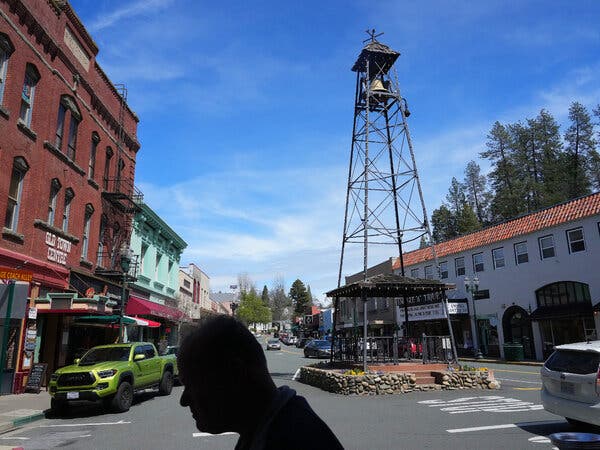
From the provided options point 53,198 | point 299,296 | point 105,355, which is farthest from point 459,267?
point 299,296

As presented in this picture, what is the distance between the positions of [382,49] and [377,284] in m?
10.4

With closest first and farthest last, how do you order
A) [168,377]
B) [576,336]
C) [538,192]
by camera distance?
[168,377], [576,336], [538,192]

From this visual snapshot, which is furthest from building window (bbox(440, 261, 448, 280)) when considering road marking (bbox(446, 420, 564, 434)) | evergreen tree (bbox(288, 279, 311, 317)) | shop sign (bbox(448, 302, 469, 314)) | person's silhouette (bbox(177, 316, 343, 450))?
evergreen tree (bbox(288, 279, 311, 317))

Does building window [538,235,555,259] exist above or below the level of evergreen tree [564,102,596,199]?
below

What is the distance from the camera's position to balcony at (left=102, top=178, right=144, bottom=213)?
915 inches

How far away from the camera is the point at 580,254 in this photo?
27531 millimetres

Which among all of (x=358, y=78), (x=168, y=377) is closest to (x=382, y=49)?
(x=358, y=78)

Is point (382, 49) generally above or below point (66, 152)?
above

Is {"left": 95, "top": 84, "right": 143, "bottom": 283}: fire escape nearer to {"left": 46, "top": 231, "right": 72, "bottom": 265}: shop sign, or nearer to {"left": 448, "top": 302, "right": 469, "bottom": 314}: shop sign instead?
{"left": 46, "top": 231, "right": 72, "bottom": 265}: shop sign

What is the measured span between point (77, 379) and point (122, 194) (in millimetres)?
12532

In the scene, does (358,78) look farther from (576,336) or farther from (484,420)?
(576,336)

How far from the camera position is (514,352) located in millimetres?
29406

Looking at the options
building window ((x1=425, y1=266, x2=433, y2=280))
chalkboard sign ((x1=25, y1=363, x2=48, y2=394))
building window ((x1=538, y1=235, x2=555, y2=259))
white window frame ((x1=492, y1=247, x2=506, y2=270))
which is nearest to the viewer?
chalkboard sign ((x1=25, y1=363, x2=48, y2=394))

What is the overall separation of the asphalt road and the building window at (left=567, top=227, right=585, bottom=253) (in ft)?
52.6
